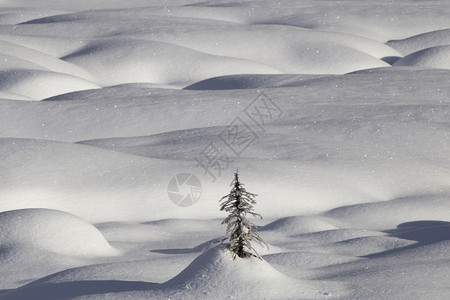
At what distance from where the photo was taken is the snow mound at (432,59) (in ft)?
48.5

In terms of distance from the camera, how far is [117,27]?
17.8 m

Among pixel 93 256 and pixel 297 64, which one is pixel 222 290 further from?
pixel 297 64

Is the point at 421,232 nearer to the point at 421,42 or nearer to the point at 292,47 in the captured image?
the point at 292,47

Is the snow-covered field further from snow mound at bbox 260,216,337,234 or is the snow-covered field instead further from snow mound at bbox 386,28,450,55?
snow mound at bbox 386,28,450,55

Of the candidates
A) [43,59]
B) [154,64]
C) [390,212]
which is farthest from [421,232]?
[43,59]

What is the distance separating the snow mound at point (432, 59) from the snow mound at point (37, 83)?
6.76 metres

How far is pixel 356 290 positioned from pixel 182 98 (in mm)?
7000

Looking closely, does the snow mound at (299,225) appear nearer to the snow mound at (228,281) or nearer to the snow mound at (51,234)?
the snow mound at (51,234)

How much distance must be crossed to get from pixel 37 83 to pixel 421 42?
9.79 metres

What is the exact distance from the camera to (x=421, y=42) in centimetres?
1777

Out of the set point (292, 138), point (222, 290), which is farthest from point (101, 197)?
point (222, 290)

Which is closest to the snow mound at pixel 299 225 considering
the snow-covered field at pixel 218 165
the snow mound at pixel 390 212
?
the snow-covered field at pixel 218 165

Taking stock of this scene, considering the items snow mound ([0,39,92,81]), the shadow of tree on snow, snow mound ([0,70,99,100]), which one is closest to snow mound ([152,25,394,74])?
snow mound ([0,39,92,81])

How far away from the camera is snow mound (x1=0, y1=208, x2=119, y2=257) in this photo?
5.41 metres
